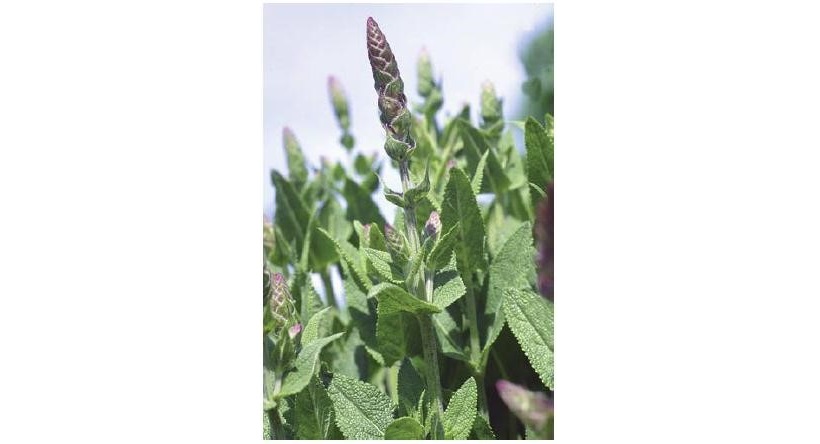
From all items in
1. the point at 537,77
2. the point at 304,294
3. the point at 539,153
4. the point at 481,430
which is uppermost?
the point at 537,77

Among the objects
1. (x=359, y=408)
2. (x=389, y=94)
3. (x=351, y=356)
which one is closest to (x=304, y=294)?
(x=351, y=356)

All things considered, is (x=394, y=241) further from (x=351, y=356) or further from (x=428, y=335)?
(x=351, y=356)

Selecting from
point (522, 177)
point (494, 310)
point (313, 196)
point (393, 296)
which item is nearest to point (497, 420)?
point (494, 310)

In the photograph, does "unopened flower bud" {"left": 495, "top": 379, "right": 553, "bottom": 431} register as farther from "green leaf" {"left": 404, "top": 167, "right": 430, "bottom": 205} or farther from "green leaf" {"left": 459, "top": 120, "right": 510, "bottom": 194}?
"green leaf" {"left": 459, "top": 120, "right": 510, "bottom": 194}

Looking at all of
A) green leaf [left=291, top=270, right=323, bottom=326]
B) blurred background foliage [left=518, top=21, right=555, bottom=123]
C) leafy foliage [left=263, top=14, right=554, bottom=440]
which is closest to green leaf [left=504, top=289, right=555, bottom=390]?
leafy foliage [left=263, top=14, right=554, bottom=440]

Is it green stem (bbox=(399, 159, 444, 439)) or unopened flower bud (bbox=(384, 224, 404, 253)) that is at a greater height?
unopened flower bud (bbox=(384, 224, 404, 253))

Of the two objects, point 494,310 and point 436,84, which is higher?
point 436,84

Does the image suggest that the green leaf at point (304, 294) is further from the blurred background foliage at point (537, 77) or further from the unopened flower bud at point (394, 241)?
the blurred background foliage at point (537, 77)
